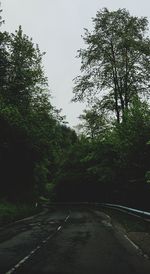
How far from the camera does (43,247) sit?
15336mm

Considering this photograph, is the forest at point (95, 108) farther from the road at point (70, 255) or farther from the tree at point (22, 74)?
the road at point (70, 255)

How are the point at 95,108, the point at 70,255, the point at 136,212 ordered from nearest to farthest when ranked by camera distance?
the point at 70,255 → the point at 136,212 → the point at 95,108

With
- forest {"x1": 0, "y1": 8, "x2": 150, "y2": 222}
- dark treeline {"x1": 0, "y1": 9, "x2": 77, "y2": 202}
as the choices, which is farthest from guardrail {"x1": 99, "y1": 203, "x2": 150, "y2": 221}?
dark treeline {"x1": 0, "y1": 9, "x2": 77, "y2": 202}

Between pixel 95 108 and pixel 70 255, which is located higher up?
pixel 95 108

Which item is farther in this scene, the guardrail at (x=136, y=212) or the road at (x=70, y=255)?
the guardrail at (x=136, y=212)

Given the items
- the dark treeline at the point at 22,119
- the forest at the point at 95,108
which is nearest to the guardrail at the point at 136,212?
the forest at the point at 95,108

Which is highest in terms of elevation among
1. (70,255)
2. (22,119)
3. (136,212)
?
(22,119)

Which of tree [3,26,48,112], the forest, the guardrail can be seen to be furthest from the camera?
tree [3,26,48,112]

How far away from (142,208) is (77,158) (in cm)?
4500

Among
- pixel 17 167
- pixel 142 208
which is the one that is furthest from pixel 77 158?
pixel 142 208

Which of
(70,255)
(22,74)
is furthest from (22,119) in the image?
(70,255)

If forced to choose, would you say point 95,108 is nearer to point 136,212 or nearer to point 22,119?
point 22,119

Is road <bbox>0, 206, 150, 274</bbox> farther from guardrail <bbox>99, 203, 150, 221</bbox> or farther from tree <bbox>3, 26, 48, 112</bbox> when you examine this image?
tree <bbox>3, 26, 48, 112</bbox>

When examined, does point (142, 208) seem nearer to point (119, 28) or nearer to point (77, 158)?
point (119, 28)
